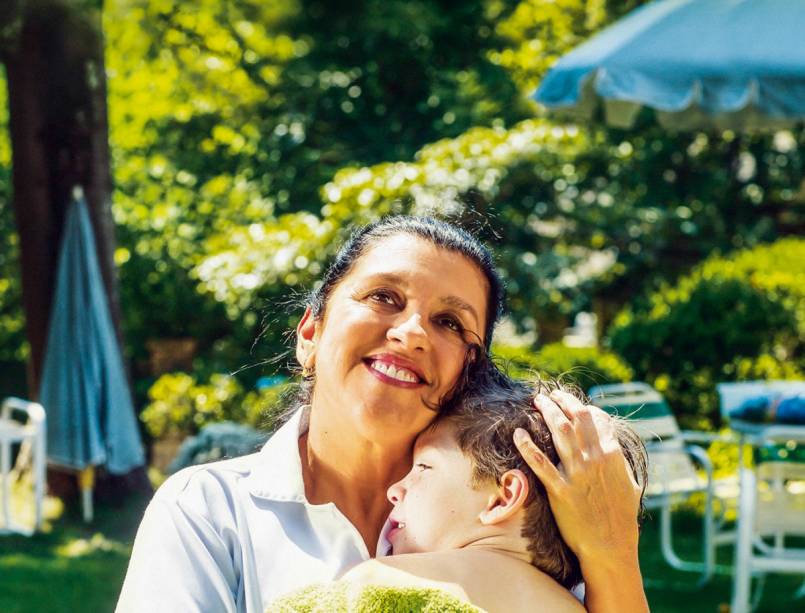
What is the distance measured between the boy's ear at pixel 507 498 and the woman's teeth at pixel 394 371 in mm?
224

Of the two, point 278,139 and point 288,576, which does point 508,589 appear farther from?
point 278,139

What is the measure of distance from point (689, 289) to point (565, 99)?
83.6 inches

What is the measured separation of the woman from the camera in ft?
5.86

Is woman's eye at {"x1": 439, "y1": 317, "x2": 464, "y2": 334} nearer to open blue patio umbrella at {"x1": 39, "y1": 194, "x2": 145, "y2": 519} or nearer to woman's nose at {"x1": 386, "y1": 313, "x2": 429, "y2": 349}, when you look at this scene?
woman's nose at {"x1": 386, "y1": 313, "x2": 429, "y2": 349}

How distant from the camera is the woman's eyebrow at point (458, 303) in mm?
1966

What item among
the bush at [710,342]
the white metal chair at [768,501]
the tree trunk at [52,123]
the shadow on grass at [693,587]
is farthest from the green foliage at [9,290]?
the white metal chair at [768,501]

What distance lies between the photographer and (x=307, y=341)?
216 cm

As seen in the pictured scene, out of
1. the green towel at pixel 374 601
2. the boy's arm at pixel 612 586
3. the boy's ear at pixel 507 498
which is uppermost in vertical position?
the boy's ear at pixel 507 498

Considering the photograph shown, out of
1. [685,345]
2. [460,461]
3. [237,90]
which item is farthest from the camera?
[237,90]

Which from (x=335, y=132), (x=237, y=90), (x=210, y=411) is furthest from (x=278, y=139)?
(x=210, y=411)

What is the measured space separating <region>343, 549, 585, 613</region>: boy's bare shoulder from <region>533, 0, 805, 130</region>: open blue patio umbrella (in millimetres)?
4406

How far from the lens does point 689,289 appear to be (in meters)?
7.93

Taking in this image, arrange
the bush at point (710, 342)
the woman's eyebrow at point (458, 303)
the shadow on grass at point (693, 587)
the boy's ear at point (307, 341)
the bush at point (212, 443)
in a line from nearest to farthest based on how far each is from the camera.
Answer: the woman's eyebrow at point (458, 303) < the boy's ear at point (307, 341) < the shadow on grass at point (693, 587) < the bush at point (212, 443) < the bush at point (710, 342)

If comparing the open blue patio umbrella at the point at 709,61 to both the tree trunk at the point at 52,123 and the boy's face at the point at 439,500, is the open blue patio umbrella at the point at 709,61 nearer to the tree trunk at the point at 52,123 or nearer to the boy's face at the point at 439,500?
the tree trunk at the point at 52,123
